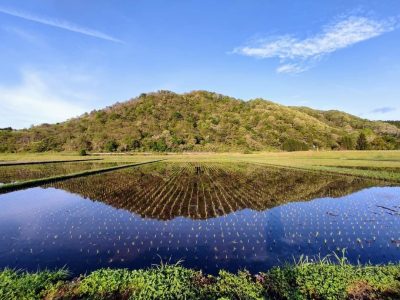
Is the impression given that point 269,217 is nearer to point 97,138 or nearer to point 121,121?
point 97,138

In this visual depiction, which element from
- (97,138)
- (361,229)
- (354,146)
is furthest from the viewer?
(97,138)

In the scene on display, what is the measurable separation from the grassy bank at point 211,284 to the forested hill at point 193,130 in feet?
321

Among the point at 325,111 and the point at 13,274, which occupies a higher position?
the point at 325,111

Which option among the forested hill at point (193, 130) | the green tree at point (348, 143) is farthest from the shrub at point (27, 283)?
the green tree at point (348, 143)

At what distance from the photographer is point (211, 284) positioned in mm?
8094

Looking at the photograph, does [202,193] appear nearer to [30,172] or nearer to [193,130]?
[30,172]

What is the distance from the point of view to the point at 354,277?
834 centimetres

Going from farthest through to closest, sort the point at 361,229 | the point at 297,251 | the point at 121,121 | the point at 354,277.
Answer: the point at 121,121 < the point at 361,229 < the point at 297,251 < the point at 354,277

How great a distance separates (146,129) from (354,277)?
12120 centimetres

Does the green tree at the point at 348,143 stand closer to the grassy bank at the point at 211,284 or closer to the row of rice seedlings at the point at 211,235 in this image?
the row of rice seedlings at the point at 211,235

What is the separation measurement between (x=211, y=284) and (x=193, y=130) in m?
120

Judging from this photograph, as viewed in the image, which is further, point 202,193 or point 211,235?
point 202,193

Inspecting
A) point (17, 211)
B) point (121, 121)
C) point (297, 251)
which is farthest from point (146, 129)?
point (297, 251)

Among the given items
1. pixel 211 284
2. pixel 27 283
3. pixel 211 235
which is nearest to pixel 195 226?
pixel 211 235
